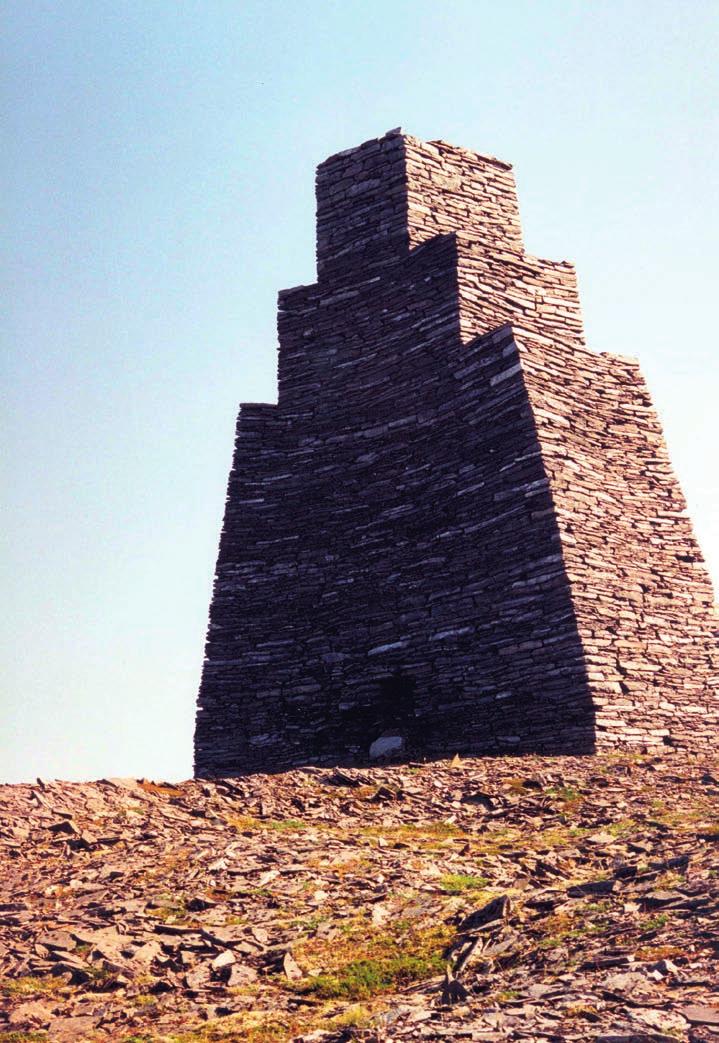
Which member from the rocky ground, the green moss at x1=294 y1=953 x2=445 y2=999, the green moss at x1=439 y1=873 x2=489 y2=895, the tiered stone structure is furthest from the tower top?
the green moss at x1=294 y1=953 x2=445 y2=999

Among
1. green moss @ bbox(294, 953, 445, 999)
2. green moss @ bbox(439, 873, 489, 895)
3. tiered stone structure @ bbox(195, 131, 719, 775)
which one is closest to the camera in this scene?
green moss @ bbox(294, 953, 445, 999)

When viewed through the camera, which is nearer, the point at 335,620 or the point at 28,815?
the point at 28,815

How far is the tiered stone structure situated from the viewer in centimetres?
1378

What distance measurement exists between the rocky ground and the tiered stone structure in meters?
3.04

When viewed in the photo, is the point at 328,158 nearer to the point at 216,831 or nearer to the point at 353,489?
the point at 353,489

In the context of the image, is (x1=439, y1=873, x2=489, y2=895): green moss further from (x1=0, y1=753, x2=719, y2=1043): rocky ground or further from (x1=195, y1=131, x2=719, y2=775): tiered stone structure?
(x1=195, y1=131, x2=719, y2=775): tiered stone structure

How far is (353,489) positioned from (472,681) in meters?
4.28

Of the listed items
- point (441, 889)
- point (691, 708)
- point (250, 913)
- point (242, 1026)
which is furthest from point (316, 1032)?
point (691, 708)

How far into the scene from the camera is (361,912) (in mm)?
7066

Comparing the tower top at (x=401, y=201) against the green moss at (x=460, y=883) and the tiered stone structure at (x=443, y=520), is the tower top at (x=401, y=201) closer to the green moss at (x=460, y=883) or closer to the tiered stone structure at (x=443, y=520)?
the tiered stone structure at (x=443, y=520)

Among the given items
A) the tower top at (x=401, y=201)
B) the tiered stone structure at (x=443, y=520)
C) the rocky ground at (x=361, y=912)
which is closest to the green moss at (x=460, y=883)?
the rocky ground at (x=361, y=912)

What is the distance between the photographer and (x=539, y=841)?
348 inches

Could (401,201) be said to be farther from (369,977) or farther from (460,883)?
(369,977)

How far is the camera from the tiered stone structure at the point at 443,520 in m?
13.8
